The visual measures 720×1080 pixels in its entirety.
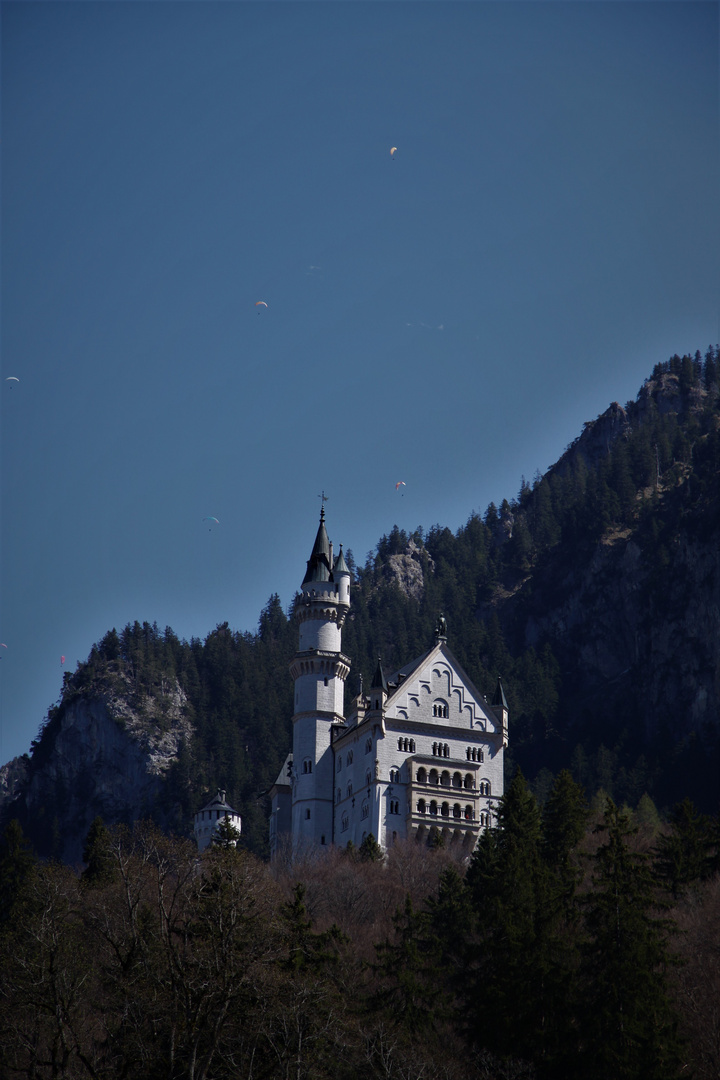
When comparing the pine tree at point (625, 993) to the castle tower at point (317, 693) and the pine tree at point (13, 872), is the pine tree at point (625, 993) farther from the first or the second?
the castle tower at point (317, 693)

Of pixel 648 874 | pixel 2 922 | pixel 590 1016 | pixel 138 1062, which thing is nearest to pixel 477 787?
pixel 2 922

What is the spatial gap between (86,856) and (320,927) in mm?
22596

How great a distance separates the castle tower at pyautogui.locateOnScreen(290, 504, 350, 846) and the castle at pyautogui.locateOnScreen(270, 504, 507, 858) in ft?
0.25

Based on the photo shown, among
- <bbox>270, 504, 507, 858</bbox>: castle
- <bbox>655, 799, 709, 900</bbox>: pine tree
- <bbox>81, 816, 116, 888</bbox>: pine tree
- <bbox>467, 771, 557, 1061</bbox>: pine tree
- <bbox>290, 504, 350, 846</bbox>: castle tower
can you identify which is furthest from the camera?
<bbox>290, 504, 350, 846</bbox>: castle tower

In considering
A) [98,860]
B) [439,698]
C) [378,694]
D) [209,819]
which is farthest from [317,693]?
[98,860]

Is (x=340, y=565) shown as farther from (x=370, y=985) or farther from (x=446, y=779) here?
(x=370, y=985)

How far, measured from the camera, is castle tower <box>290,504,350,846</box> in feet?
363

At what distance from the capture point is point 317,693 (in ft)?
372

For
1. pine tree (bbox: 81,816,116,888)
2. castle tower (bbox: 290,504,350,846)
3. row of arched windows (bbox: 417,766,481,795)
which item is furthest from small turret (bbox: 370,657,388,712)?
pine tree (bbox: 81,816,116,888)

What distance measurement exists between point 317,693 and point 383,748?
10.7 metres

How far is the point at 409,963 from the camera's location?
56.5 m

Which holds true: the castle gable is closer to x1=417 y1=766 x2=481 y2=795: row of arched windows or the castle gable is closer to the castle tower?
x1=417 y1=766 x2=481 y2=795: row of arched windows

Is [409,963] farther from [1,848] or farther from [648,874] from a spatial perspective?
[1,848]

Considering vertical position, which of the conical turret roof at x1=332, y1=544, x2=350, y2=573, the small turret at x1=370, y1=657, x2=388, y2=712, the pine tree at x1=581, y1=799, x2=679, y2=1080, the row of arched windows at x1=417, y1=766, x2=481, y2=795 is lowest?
the pine tree at x1=581, y1=799, x2=679, y2=1080
